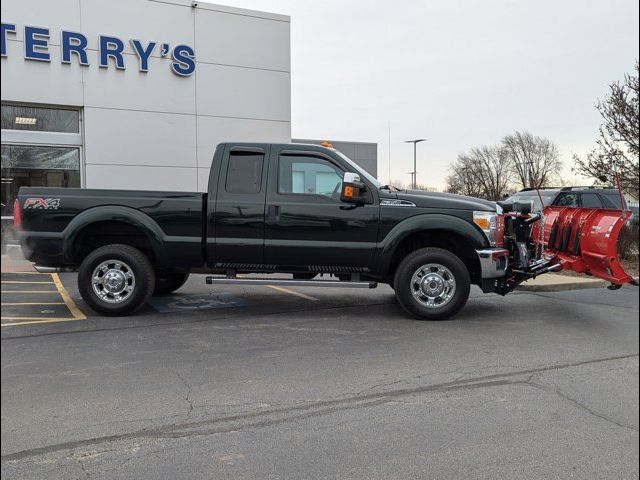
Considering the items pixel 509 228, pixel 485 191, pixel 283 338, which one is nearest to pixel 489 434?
pixel 283 338

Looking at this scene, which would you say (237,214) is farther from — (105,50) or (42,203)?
(105,50)

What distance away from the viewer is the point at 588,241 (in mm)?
6070

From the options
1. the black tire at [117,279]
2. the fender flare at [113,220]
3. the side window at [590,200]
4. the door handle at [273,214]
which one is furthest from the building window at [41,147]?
the side window at [590,200]

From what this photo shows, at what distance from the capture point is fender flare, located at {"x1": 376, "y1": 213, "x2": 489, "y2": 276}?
6.63 m

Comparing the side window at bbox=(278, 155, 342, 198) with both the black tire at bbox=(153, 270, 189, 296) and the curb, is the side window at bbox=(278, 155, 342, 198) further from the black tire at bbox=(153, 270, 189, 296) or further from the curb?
the curb

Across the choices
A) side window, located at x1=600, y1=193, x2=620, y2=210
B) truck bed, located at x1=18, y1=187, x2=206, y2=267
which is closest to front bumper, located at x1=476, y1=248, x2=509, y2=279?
truck bed, located at x1=18, y1=187, x2=206, y2=267

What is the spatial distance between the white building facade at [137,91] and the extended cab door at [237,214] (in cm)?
747

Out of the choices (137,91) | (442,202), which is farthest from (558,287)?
(137,91)

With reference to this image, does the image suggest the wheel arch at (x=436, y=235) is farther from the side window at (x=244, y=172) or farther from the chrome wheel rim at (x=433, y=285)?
the side window at (x=244, y=172)

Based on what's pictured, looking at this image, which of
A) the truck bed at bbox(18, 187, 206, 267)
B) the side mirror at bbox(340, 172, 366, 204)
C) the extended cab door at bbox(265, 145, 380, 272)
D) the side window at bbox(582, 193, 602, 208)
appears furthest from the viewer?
the side window at bbox(582, 193, 602, 208)

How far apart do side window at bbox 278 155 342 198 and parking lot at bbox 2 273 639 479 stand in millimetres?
1665

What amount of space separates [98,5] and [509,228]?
11.3 metres

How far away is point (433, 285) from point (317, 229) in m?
1.61

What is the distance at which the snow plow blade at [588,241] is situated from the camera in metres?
5.69
